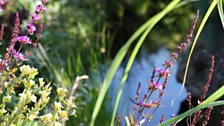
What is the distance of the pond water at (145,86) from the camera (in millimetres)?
3594

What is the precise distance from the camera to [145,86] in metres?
3.85

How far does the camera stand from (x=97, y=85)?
12.1 ft

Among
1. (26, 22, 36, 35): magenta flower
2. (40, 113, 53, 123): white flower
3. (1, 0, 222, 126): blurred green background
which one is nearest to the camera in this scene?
(40, 113, 53, 123): white flower

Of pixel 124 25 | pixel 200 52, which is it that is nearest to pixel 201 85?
pixel 200 52

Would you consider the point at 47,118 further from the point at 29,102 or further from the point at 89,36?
the point at 89,36

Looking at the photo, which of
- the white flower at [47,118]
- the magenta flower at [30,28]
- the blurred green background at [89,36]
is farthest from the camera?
the blurred green background at [89,36]

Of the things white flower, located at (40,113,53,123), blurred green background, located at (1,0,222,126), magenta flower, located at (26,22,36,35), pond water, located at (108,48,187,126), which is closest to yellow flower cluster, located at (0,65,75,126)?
white flower, located at (40,113,53,123)

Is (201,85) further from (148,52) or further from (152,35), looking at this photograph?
(152,35)

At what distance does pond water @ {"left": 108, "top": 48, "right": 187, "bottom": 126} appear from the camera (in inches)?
141

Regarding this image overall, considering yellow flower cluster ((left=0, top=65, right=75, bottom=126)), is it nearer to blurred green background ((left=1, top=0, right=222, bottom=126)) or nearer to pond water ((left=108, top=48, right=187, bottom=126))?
pond water ((left=108, top=48, right=187, bottom=126))

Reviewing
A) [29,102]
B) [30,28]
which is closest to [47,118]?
[29,102]

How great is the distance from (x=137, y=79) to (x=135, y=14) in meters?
3.14

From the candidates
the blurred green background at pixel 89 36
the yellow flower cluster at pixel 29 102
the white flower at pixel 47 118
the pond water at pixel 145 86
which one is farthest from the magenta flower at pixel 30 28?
the blurred green background at pixel 89 36

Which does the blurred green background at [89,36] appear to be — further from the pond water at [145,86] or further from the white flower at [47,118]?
the white flower at [47,118]
